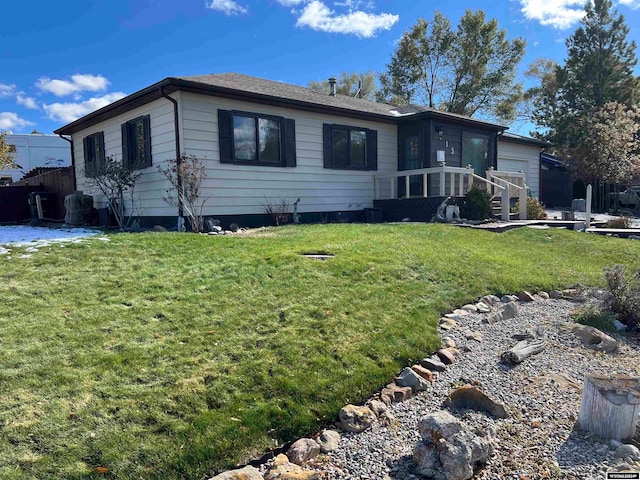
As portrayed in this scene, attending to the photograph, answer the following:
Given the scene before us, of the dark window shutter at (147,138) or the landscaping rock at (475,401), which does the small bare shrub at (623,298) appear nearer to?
the landscaping rock at (475,401)

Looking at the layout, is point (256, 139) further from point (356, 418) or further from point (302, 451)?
point (302, 451)

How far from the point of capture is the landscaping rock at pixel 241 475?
2.26 meters

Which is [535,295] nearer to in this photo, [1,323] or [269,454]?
[269,454]

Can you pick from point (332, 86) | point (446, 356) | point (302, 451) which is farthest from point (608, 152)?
point (302, 451)

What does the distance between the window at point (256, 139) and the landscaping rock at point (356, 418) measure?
7687 millimetres

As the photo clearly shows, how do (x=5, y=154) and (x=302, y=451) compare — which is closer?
(x=302, y=451)

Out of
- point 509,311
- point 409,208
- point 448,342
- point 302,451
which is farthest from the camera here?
point 409,208

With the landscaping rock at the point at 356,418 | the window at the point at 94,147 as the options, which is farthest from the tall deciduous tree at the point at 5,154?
the landscaping rock at the point at 356,418

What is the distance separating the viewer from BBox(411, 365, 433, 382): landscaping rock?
3.39 meters

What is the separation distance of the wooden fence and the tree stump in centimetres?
1436

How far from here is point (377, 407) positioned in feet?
9.73

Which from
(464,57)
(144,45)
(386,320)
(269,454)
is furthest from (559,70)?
(269,454)

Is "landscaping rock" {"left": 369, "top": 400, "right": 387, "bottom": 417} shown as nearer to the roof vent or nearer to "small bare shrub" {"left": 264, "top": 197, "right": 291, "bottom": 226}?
"small bare shrub" {"left": 264, "top": 197, "right": 291, "bottom": 226}

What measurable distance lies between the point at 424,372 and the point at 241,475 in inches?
65.7
